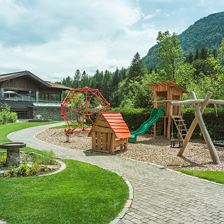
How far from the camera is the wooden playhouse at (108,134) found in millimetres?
12672

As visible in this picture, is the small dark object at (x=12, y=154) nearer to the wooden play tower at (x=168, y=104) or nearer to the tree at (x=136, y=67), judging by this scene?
the wooden play tower at (x=168, y=104)

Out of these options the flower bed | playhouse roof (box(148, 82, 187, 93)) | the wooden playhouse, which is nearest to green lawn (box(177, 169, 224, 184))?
the flower bed

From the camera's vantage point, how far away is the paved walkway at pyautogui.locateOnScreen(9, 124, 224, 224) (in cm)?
509

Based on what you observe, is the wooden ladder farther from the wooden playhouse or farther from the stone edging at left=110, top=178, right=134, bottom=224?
the stone edging at left=110, top=178, right=134, bottom=224

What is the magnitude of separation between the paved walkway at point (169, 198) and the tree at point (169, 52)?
2143 cm

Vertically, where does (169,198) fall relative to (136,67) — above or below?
below

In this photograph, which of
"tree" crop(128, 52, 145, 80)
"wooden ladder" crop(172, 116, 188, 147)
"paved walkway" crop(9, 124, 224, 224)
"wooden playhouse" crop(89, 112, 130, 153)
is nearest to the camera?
"paved walkway" crop(9, 124, 224, 224)

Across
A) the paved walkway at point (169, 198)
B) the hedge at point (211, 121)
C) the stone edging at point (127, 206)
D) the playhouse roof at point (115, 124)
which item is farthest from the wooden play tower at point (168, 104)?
the stone edging at point (127, 206)

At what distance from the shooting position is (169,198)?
617 centimetres

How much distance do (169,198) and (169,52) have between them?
24881 mm

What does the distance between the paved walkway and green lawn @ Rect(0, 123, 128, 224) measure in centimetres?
38

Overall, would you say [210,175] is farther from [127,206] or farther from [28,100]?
[28,100]

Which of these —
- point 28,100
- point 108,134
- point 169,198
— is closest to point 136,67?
point 28,100

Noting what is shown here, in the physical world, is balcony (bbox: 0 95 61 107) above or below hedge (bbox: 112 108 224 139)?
above
